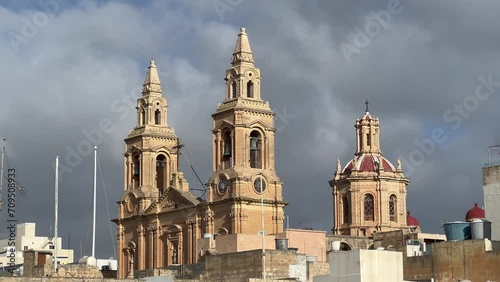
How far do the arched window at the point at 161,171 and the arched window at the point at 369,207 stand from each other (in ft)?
59.5

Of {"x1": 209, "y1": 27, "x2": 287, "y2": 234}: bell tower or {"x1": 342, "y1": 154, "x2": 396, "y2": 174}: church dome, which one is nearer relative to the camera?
{"x1": 209, "y1": 27, "x2": 287, "y2": 234}: bell tower

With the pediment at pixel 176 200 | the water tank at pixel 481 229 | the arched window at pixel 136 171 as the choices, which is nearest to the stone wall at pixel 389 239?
the pediment at pixel 176 200

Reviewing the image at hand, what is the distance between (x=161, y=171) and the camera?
10919 centimetres

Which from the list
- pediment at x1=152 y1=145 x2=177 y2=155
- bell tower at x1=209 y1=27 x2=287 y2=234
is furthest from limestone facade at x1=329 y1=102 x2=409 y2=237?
pediment at x1=152 y1=145 x2=177 y2=155

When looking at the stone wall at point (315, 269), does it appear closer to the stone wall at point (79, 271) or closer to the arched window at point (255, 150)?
the stone wall at point (79, 271)

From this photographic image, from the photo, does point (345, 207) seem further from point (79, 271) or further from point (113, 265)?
point (79, 271)

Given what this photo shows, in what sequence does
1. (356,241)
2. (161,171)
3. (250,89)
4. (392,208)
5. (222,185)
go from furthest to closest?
(161,171), (392,208), (250,89), (222,185), (356,241)

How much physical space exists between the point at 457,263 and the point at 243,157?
5038 cm

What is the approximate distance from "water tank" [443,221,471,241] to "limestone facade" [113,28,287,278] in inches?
1795

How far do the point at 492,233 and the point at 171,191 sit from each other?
5851 cm

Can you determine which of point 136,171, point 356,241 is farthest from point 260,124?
point 136,171

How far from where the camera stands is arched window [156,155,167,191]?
4269 inches

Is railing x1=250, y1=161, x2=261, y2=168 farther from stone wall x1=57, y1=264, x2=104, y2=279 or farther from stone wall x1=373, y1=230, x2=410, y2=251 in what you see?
stone wall x1=57, y1=264, x2=104, y2=279

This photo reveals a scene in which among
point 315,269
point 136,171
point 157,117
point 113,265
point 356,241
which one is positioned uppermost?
point 157,117
